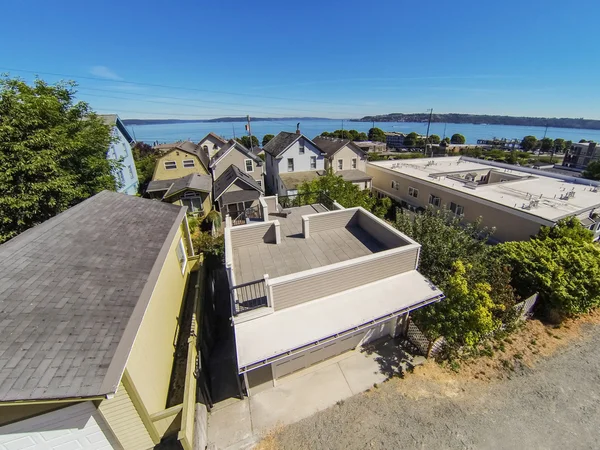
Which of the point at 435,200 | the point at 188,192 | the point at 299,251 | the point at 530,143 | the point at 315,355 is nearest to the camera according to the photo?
the point at 315,355

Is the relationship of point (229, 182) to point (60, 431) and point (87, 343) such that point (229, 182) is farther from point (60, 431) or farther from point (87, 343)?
point (60, 431)

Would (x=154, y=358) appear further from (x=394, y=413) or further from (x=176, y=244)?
(x=394, y=413)

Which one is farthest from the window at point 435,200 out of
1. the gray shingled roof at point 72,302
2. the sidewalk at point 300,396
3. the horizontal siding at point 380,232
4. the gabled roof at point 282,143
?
the gray shingled roof at point 72,302

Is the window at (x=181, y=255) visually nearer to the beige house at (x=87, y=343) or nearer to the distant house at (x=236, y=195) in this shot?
the beige house at (x=87, y=343)

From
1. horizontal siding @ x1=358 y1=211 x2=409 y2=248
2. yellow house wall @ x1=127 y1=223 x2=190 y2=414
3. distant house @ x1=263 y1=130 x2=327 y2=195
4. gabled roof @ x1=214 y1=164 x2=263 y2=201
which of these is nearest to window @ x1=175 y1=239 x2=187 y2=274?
yellow house wall @ x1=127 y1=223 x2=190 y2=414

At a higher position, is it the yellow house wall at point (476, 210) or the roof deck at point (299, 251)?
the roof deck at point (299, 251)

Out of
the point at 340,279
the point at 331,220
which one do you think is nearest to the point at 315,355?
the point at 340,279

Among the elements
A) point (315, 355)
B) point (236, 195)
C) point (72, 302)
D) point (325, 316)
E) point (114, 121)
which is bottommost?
point (315, 355)
